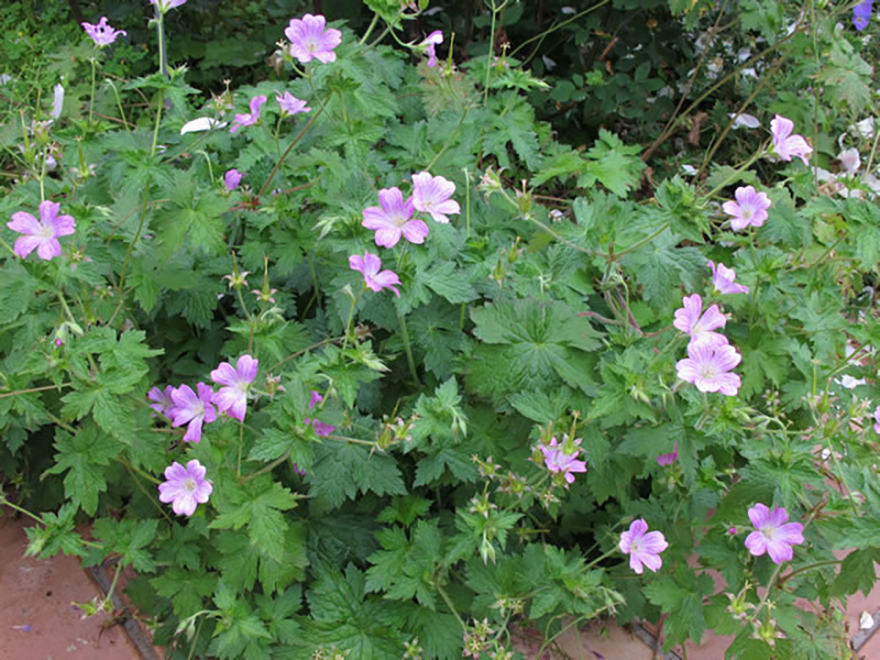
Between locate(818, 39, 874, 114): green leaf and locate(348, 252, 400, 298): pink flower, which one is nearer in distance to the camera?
locate(348, 252, 400, 298): pink flower

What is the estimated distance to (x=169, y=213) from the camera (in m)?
→ 1.77

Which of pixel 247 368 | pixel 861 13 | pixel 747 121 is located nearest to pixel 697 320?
pixel 247 368

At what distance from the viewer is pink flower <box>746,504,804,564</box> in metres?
1.52

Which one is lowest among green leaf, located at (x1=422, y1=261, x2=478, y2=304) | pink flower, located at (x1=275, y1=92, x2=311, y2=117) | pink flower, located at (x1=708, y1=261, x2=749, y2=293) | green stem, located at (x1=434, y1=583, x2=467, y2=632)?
green stem, located at (x1=434, y1=583, x2=467, y2=632)

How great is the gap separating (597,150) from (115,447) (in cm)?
186

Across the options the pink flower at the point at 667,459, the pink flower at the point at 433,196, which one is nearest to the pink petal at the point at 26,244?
the pink flower at the point at 433,196

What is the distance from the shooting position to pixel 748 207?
190 cm

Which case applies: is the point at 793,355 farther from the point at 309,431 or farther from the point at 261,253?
the point at 261,253

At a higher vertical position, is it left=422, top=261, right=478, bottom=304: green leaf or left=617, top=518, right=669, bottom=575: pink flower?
left=422, top=261, right=478, bottom=304: green leaf

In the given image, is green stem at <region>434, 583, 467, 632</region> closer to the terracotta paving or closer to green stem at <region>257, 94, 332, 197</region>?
the terracotta paving

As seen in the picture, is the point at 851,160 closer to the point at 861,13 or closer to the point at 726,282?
the point at 861,13

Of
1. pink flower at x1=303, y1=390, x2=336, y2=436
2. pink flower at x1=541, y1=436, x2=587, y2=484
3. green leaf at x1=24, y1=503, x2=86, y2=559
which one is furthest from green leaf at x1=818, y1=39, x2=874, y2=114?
green leaf at x1=24, y1=503, x2=86, y2=559

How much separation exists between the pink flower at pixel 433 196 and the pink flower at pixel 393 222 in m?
0.03

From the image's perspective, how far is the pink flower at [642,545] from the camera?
1.62 m
